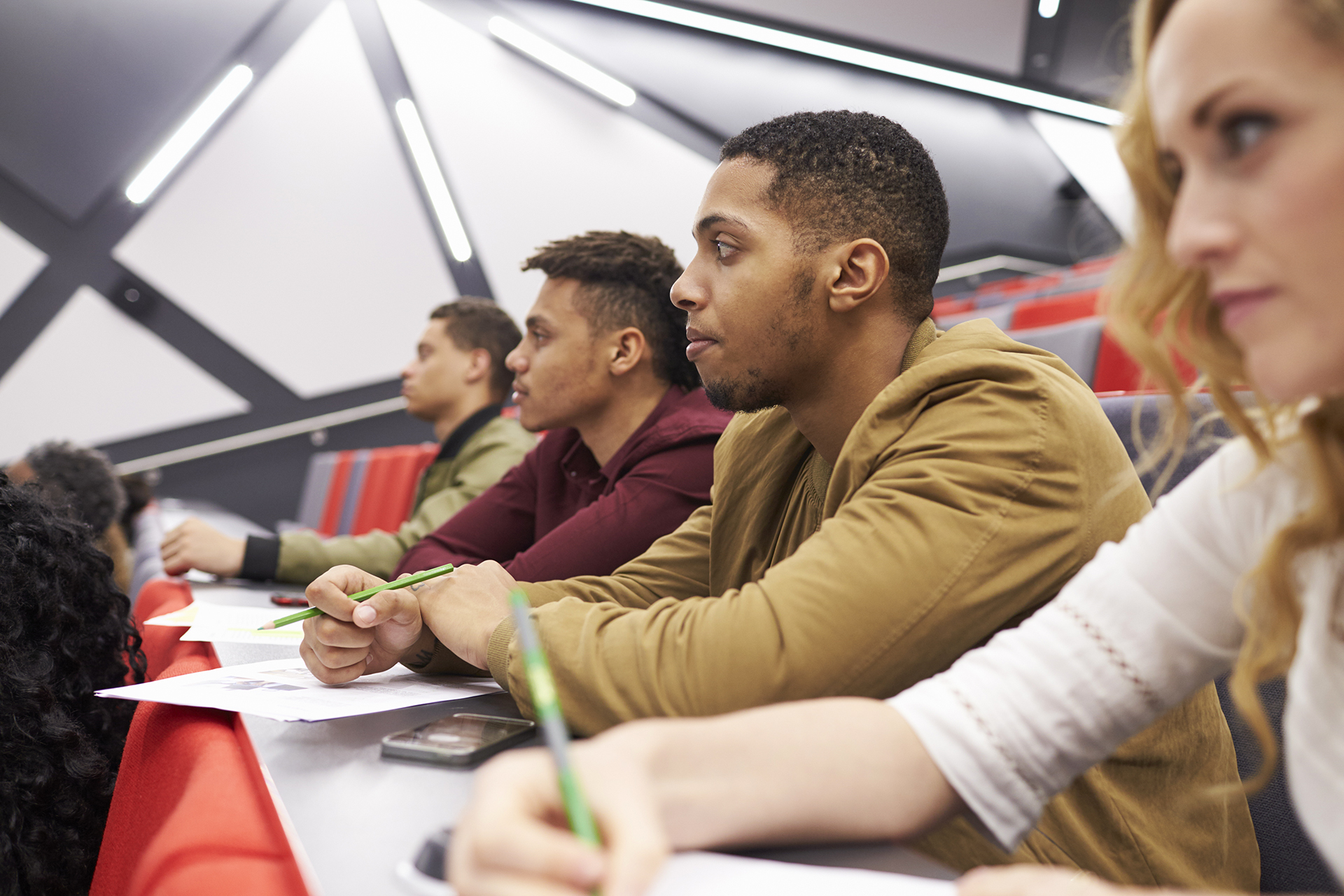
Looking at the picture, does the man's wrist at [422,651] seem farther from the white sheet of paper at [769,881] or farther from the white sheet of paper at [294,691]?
the white sheet of paper at [769,881]

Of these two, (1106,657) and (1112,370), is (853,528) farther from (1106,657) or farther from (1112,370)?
(1112,370)

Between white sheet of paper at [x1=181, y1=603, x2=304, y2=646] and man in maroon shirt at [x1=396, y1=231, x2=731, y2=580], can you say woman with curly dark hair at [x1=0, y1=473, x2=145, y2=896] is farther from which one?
man in maroon shirt at [x1=396, y1=231, x2=731, y2=580]

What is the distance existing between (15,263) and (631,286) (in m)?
4.75

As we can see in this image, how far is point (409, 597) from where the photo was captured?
891 millimetres

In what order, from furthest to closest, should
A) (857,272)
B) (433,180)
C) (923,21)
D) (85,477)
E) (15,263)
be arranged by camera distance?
(923,21) < (433,180) < (15,263) < (85,477) < (857,272)

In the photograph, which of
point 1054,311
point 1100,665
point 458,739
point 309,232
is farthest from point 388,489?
point 1100,665

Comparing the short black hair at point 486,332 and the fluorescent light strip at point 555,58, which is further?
the fluorescent light strip at point 555,58

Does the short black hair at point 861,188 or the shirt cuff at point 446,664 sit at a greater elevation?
the short black hair at point 861,188

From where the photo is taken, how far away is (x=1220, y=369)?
56 centimetres

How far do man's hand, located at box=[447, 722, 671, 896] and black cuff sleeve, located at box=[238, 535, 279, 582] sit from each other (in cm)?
172

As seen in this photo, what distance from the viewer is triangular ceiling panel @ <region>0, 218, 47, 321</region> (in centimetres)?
495

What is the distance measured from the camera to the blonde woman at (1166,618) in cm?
41

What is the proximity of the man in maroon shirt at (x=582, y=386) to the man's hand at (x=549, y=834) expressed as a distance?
45.5 inches

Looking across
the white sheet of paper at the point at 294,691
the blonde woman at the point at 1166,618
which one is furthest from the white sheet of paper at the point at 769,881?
the white sheet of paper at the point at 294,691
